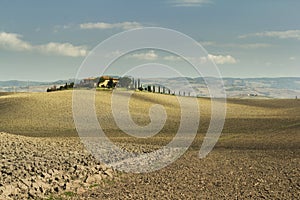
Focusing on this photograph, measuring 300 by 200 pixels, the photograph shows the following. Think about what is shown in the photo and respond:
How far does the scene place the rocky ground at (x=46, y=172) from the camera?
1814 centimetres

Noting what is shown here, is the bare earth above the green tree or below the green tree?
below

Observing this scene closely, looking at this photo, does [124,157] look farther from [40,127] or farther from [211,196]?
[40,127]

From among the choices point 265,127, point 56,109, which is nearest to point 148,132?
point 265,127

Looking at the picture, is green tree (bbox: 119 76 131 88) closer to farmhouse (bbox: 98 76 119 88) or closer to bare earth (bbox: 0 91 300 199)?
farmhouse (bbox: 98 76 119 88)

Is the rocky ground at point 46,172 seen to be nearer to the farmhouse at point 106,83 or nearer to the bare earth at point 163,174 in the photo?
the bare earth at point 163,174

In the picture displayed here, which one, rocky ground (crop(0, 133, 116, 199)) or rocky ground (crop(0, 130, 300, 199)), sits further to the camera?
rocky ground (crop(0, 130, 300, 199))

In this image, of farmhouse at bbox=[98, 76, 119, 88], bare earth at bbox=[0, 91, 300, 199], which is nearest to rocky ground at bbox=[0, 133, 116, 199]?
bare earth at bbox=[0, 91, 300, 199]

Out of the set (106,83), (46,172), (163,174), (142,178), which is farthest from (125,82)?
(46,172)

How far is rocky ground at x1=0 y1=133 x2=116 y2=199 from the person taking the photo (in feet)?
59.5

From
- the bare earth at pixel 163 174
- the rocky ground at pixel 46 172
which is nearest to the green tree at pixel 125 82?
the bare earth at pixel 163 174

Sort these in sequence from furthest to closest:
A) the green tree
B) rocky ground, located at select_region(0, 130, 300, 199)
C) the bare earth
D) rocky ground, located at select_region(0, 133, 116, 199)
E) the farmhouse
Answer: the green tree, the farmhouse, the bare earth, rocky ground, located at select_region(0, 130, 300, 199), rocky ground, located at select_region(0, 133, 116, 199)

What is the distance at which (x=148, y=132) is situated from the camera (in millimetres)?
51594

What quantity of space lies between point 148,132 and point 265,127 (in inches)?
675

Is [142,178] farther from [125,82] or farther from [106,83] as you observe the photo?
[125,82]
